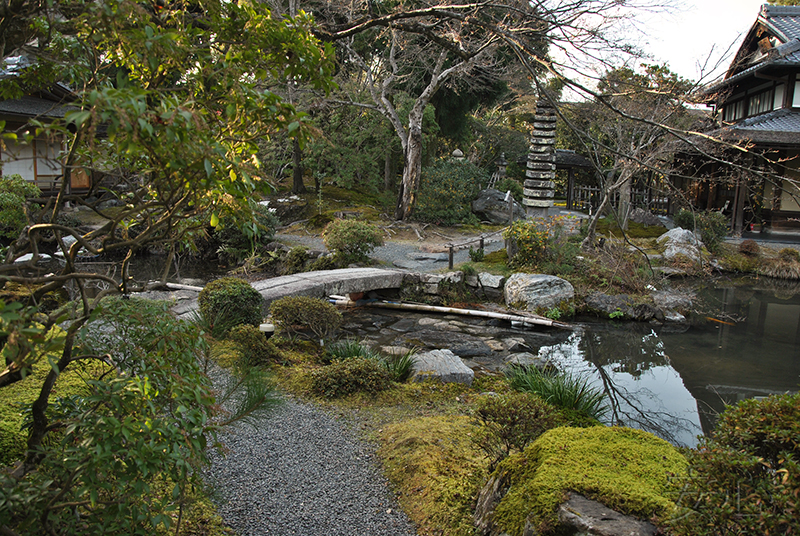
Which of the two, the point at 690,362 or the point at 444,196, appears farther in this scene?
the point at 444,196

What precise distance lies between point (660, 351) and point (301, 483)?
733 cm

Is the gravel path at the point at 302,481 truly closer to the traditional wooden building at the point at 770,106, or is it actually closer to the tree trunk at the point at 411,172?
the tree trunk at the point at 411,172

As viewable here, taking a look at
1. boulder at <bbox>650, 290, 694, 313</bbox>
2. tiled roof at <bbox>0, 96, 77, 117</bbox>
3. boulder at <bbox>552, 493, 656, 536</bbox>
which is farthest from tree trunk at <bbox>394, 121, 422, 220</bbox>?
boulder at <bbox>552, 493, 656, 536</bbox>

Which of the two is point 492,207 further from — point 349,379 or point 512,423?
point 512,423

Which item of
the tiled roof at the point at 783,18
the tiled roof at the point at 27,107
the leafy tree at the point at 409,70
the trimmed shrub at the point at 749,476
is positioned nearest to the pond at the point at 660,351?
the trimmed shrub at the point at 749,476

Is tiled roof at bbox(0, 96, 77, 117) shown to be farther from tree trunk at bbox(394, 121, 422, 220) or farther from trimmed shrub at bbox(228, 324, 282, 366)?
trimmed shrub at bbox(228, 324, 282, 366)

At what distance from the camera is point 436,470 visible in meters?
4.17

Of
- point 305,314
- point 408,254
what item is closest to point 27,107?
point 408,254

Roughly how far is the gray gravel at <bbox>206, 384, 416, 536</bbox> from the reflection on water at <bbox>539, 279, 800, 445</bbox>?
3.31 meters

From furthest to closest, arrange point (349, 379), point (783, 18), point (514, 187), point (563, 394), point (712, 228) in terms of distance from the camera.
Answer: point (514, 187)
point (783, 18)
point (712, 228)
point (349, 379)
point (563, 394)

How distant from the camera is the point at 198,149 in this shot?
1.68 metres

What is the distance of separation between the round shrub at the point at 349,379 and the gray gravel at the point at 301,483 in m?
0.69

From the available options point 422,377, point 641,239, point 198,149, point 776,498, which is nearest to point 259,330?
point 422,377

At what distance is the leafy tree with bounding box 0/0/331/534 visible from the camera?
1.76 metres
